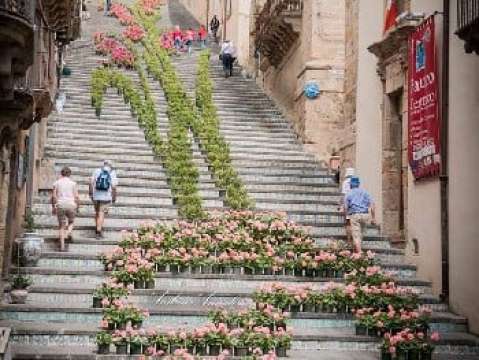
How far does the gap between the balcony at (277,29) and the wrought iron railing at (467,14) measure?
13303 millimetres

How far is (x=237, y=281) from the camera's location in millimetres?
13250

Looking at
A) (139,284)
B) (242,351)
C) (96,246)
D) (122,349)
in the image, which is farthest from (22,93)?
(242,351)

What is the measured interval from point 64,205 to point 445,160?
6.20 meters

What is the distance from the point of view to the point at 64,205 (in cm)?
1437

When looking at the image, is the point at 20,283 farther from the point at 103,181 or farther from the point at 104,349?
the point at 103,181

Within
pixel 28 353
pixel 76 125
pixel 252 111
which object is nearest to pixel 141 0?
pixel 252 111

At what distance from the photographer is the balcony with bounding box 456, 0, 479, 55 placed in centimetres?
1049

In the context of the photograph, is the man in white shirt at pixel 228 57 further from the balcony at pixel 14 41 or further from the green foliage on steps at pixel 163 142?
the balcony at pixel 14 41

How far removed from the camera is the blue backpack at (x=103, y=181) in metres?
15.2

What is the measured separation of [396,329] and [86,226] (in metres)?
6.62

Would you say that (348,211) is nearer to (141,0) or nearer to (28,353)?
(28,353)

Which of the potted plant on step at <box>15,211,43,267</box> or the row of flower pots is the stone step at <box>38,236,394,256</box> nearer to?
the potted plant on step at <box>15,211,43,267</box>

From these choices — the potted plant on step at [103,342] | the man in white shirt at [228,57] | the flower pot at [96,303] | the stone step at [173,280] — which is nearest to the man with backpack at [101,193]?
the stone step at [173,280]

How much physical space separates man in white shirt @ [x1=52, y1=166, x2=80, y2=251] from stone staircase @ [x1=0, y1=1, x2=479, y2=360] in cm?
31
